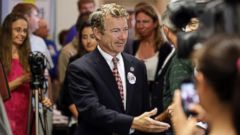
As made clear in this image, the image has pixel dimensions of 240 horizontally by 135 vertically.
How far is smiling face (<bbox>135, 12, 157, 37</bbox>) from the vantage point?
17.8 ft

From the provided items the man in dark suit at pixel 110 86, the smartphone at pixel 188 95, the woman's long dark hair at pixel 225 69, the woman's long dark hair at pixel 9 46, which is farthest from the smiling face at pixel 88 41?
the woman's long dark hair at pixel 225 69

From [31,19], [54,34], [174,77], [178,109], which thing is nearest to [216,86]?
[178,109]

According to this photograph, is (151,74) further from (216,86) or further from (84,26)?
(216,86)

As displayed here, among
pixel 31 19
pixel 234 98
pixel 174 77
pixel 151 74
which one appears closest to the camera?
pixel 234 98

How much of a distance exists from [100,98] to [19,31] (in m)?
1.66

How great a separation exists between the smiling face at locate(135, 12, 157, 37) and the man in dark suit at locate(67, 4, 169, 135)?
1719mm

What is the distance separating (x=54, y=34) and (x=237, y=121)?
5.93m

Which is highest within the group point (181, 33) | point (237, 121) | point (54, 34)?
point (181, 33)

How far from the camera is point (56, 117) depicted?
19.9 feet

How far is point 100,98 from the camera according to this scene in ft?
11.5

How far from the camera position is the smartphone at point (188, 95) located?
2.06m

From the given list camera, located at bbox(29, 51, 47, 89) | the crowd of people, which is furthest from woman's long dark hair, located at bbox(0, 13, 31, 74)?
camera, located at bbox(29, 51, 47, 89)

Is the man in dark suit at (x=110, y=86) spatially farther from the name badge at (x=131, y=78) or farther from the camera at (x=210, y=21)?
the camera at (x=210, y=21)

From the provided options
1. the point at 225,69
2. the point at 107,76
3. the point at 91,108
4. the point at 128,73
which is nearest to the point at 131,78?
the point at 128,73
